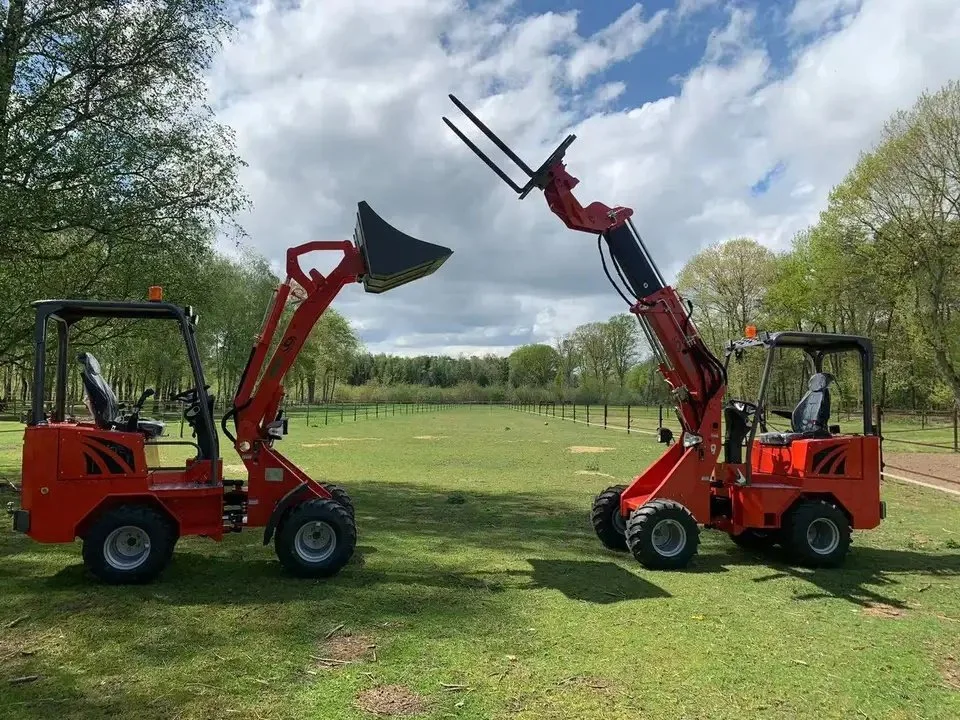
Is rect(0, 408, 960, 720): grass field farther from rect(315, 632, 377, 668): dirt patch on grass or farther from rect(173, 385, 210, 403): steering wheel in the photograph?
rect(173, 385, 210, 403): steering wheel

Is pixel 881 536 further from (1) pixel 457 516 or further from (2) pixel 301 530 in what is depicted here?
(2) pixel 301 530

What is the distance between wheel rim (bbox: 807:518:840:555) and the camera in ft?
25.4

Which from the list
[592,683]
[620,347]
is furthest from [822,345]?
[620,347]

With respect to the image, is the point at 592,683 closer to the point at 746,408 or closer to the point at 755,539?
the point at 746,408

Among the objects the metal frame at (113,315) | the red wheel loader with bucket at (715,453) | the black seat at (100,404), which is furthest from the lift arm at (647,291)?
the black seat at (100,404)

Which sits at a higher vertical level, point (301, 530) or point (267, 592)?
point (301, 530)

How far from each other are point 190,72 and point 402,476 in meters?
9.12

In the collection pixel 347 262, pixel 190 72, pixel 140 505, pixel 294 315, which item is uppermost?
pixel 190 72

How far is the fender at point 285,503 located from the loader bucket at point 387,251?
7.18 feet

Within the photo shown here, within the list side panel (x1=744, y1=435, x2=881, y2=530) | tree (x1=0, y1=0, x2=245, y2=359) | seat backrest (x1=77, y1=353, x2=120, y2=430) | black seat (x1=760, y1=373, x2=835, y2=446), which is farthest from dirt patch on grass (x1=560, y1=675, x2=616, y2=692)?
tree (x1=0, y1=0, x2=245, y2=359)

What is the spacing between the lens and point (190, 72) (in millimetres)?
13062

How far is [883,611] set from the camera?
6184 millimetres

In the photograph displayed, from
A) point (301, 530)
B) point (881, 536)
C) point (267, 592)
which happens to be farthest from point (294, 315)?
point (881, 536)

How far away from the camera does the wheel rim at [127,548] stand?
20.8 feet
